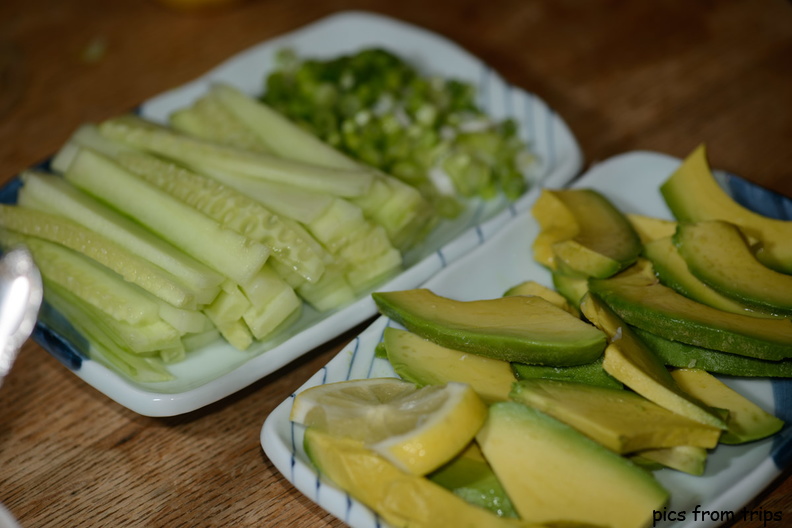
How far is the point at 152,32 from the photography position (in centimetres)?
358

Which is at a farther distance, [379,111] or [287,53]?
[287,53]

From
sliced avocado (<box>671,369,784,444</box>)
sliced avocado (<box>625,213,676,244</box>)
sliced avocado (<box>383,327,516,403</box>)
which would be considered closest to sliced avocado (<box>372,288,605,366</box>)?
sliced avocado (<box>383,327,516,403</box>)

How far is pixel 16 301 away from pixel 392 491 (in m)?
1.09

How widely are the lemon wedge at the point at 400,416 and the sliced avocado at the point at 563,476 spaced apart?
0.25ft

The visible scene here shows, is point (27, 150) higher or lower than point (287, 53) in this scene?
lower

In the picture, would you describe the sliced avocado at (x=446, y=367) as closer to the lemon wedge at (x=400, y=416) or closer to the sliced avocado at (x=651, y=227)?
the lemon wedge at (x=400, y=416)

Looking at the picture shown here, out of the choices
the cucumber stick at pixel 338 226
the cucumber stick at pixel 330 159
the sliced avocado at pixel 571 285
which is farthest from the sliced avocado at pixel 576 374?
the cucumber stick at pixel 330 159

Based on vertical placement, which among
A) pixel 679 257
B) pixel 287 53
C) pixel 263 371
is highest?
pixel 287 53

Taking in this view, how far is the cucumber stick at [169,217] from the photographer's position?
202 cm

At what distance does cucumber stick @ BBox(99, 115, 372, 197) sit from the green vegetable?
0.32m

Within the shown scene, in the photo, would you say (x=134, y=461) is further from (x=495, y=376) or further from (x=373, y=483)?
(x=495, y=376)

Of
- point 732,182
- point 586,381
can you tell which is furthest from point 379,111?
point 586,381

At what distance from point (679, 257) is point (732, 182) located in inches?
16.2

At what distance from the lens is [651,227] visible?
85.3 inches
